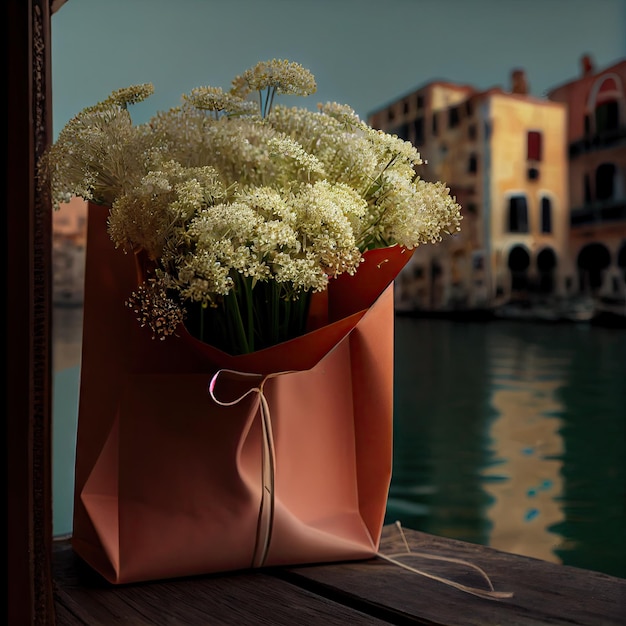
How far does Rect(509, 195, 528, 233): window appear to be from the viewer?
15.8 feet

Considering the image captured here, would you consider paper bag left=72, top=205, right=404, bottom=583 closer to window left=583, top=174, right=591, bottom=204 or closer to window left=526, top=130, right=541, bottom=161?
window left=526, top=130, right=541, bottom=161

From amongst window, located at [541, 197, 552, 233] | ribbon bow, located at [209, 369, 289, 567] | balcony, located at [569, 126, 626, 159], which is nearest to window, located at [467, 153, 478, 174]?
window, located at [541, 197, 552, 233]

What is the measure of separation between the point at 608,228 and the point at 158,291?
4712 mm

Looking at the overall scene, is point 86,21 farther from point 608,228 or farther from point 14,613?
point 608,228

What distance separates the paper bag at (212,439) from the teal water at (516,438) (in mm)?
641

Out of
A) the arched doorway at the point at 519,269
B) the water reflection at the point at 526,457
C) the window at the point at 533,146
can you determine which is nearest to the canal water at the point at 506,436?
the water reflection at the point at 526,457

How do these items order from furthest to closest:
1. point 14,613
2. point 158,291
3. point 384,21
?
point 384,21, point 158,291, point 14,613

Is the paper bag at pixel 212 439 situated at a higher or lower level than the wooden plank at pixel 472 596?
higher

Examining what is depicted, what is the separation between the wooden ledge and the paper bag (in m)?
0.02

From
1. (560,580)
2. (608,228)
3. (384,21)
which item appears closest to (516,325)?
(608,228)

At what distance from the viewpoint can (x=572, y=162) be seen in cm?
489

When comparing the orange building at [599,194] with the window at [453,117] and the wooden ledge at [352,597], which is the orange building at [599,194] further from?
the wooden ledge at [352,597]

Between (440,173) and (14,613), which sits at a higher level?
(440,173)

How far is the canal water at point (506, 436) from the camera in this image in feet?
8.42
